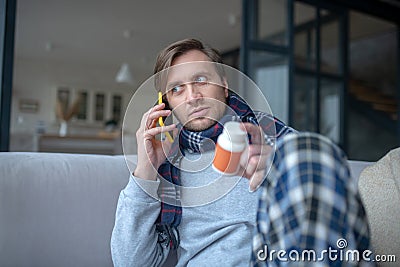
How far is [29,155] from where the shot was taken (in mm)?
1126

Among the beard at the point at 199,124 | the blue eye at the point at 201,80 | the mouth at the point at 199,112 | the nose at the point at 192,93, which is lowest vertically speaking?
the beard at the point at 199,124

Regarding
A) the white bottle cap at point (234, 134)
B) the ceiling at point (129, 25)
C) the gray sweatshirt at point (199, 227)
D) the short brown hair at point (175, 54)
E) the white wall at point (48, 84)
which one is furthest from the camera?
the white wall at point (48, 84)

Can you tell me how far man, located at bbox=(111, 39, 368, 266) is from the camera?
495 millimetres

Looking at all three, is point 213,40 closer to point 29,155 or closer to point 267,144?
point 29,155

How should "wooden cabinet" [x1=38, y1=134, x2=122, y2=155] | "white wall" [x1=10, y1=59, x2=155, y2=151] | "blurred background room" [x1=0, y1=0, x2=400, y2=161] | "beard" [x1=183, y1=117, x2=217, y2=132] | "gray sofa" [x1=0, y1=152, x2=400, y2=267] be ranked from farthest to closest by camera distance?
"white wall" [x1=10, y1=59, x2=155, y2=151]
"wooden cabinet" [x1=38, y1=134, x2=122, y2=155]
"blurred background room" [x1=0, y1=0, x2=400, y2=161]
"gray sofa" [x1=0, y1=152, x2=400, y2=267]
"beard" [x1=183, y1=117, x2=217, y2=132]

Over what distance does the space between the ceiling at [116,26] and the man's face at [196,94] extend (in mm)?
3711

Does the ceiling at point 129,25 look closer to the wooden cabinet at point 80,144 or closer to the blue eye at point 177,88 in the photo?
the wooden cabinet at point 80,144

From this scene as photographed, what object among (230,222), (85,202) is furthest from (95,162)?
(230,222)

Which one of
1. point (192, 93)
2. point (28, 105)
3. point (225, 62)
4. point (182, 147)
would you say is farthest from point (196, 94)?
point (28, 105)

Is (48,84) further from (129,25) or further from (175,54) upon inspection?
(175,54)

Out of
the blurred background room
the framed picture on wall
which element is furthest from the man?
the framed picture on wall

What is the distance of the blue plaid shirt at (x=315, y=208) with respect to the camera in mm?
488

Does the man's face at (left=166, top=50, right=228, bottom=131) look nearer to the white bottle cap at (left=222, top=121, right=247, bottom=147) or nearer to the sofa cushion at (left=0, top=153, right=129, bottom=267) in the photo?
the white bottle cap at (left=222, top=121, right=247, bottom=147)

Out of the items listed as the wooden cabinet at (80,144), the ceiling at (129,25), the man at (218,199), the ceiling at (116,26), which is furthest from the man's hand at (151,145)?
the ceiling at (116,26)
